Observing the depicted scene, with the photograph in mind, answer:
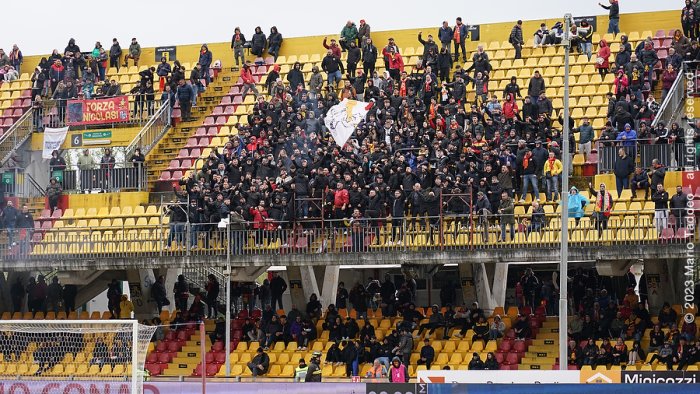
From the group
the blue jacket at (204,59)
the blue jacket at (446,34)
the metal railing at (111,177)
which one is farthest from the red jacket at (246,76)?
the blue jacket at (446,34)

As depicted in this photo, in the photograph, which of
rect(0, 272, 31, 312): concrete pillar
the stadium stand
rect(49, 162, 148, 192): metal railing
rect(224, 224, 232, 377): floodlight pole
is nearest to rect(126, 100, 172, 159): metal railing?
rect(49, 162, 148, 192): metal railing

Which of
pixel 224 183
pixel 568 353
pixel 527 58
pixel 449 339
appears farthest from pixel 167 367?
pixel 527 58

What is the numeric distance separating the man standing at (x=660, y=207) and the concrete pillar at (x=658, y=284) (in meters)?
2.58

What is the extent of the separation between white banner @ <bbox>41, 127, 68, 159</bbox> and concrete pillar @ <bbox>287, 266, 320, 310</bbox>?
11933 mm

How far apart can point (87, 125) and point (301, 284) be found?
12444 millimetres

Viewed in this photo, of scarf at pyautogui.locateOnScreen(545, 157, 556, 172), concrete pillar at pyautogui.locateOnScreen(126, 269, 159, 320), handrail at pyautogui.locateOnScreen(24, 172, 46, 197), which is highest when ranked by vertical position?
scarf at pyautogui.locateOnScreen(545, 157, 556, 172)

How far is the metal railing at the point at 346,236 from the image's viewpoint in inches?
1531

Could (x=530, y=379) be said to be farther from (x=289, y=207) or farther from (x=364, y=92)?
(x=364, y=92)

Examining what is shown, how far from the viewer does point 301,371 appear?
38906 mm

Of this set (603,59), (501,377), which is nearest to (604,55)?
(603,59)

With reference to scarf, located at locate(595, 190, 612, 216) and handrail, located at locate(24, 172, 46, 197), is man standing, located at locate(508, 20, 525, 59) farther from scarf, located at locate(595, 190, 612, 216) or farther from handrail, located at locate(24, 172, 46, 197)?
handrail, located at locate(24, 172, 46, 197)

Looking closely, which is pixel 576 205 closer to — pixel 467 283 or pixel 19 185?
pixel 467 283

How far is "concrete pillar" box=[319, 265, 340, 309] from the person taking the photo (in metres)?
44.6

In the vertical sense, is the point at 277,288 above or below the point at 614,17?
below
